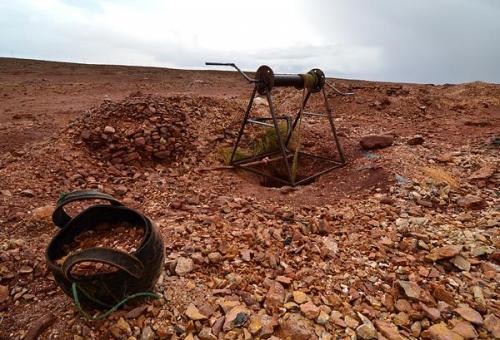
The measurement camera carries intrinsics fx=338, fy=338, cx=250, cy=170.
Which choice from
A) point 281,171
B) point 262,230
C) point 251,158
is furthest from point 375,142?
point 262,230

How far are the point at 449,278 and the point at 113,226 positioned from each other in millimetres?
2687

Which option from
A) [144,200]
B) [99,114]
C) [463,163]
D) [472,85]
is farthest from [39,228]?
[472,85]

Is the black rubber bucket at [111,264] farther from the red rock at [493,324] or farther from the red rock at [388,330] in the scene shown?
the red rock at [493,324]

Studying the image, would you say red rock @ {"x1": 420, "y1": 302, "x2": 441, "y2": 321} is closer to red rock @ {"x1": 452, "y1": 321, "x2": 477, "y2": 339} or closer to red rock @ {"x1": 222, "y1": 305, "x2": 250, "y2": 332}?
red rock @ {"x1": 452, "y1": 321, "x2": 477, "y2": 339}

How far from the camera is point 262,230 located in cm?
322

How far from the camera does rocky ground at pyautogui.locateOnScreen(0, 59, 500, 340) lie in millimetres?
2236

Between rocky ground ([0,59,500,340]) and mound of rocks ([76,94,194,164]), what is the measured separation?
0.9 inches

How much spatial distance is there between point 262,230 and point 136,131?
9.92ft

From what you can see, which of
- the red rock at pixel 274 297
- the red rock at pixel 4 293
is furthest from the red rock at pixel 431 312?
the red rock at pixel 4 293

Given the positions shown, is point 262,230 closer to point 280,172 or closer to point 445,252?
point 445,252

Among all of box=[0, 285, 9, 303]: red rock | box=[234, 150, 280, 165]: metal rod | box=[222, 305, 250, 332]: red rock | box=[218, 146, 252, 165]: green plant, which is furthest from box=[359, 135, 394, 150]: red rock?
box=[0, 285, 9, 303]: red rock

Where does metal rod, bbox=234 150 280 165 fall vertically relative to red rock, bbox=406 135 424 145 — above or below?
below

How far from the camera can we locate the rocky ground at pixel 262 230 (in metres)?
2.24

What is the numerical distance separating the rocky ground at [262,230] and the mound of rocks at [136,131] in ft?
0.08
